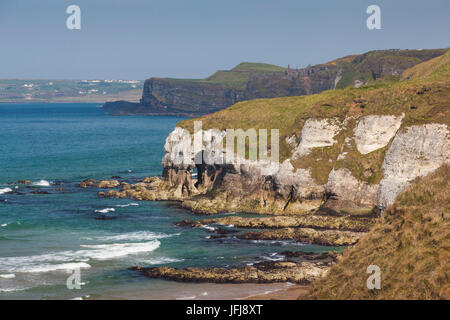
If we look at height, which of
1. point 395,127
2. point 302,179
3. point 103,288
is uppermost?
point 395,127

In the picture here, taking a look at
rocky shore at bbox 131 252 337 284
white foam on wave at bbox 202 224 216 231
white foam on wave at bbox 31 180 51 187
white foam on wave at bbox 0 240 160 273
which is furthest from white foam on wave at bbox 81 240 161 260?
white foam on wave at bbox 31 180 51 187

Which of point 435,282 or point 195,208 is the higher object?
point 435,282

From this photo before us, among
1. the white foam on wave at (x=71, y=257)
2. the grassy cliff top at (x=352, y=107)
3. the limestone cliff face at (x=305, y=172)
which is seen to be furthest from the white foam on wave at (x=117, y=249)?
the grassy cliff top at (x=352, y=107)

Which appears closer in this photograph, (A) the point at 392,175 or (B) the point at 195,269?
(B) the point at 195,269

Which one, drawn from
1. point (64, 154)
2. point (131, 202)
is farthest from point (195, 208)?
point (64, 154)

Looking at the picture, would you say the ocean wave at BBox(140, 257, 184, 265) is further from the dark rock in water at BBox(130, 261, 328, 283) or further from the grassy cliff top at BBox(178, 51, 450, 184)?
the grassy cliff top at BBox(178, 51, 450, 184)

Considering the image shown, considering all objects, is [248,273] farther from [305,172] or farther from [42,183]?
[42,183]
